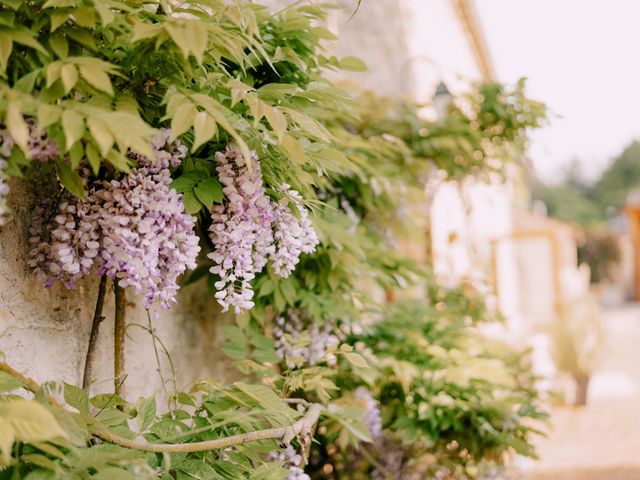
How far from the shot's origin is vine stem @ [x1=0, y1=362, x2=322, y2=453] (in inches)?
56.9

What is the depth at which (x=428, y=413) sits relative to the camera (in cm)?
288

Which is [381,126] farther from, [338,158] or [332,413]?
[338,158]

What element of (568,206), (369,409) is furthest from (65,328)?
(568,206)

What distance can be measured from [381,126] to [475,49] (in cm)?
712

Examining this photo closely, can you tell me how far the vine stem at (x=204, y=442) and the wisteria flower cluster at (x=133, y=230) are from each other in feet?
0.82

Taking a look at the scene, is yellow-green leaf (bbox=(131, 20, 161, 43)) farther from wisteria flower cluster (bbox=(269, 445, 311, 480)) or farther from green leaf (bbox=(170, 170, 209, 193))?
wisteria flower cluster (bbox=(269, 445, 311, 480))

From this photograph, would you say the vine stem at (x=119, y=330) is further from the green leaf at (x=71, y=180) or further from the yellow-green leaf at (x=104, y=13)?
the yellow-green leaf at (x=104, y=13)

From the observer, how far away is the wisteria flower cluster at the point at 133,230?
1.48 metres

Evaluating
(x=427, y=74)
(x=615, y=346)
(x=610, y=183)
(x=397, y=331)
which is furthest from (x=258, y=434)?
(x=610, y=183)

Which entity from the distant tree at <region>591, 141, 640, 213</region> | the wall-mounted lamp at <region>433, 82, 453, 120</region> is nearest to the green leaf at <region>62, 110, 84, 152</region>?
the wall-mounted lamp at <region>433, 82, 453, 120</region>

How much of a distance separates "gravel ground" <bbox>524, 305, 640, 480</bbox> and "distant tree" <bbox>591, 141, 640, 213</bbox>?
134 feet

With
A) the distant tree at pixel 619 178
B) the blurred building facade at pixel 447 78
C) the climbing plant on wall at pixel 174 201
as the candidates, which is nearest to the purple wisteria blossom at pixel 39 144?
the climbing plant on wall at pixel 174 201

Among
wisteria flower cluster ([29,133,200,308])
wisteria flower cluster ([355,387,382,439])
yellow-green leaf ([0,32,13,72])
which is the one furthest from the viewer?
wisteria flower cluster ([355,387,382,439])

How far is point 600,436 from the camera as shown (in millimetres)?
7441
